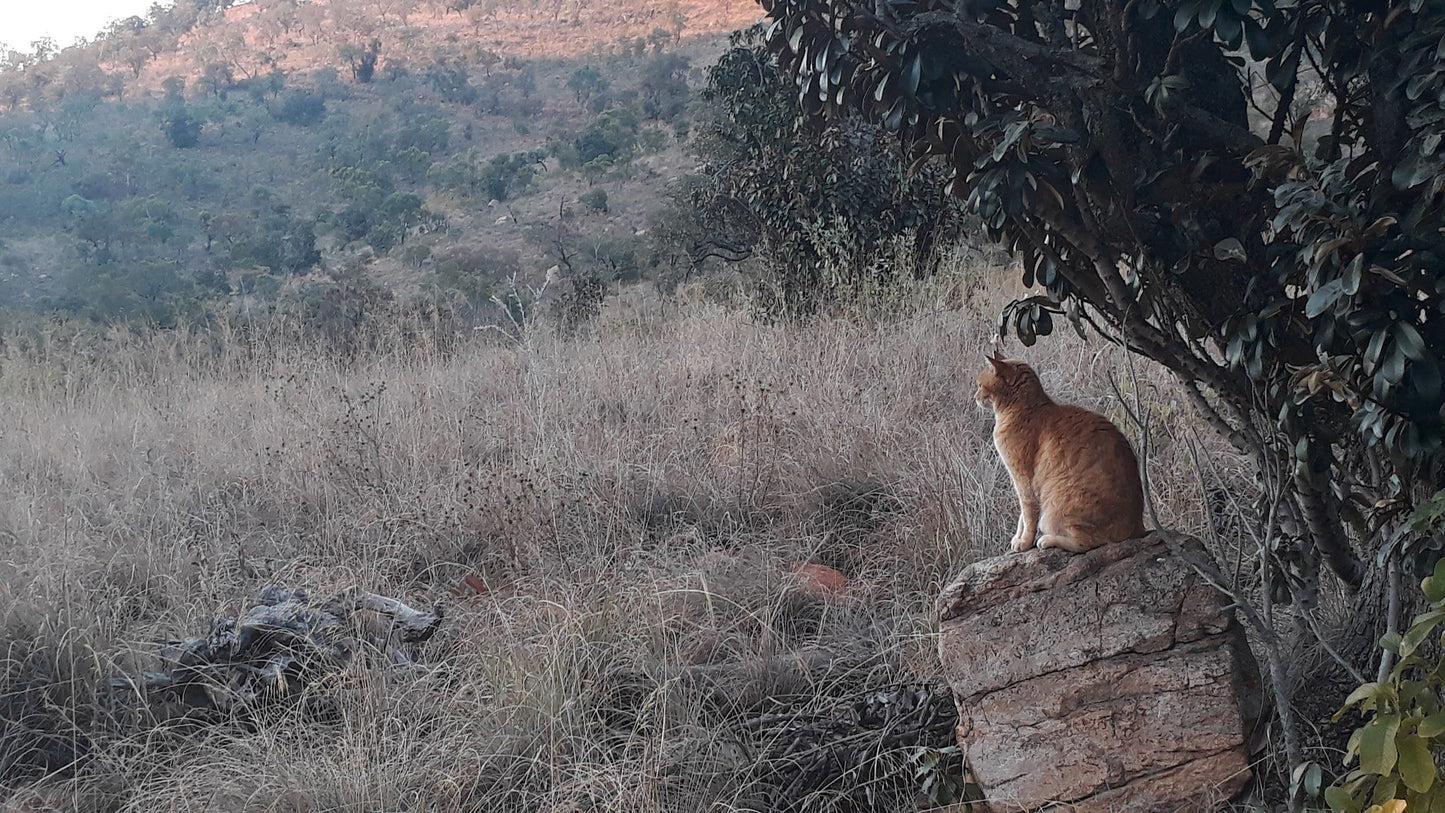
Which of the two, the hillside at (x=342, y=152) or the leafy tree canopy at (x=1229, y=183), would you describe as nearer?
the leafy tree canopy at (x=1229, y=183)


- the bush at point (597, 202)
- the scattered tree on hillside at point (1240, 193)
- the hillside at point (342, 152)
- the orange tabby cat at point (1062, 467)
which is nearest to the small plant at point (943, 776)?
the orange tabby cat at point (1062, 467)

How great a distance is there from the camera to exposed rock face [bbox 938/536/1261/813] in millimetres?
2516

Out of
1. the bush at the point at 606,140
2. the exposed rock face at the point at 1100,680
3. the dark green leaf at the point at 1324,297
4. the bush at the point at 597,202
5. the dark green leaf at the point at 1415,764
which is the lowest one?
the exposed rock face at the point at 1100,680

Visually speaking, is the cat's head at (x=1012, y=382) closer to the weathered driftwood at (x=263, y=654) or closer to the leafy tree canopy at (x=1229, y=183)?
the leafy tree canopy at (x=1229, y=183)

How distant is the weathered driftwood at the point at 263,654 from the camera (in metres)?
3.51

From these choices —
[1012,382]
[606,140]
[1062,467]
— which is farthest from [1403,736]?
[606,140]

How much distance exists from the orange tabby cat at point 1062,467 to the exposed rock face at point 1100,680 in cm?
7

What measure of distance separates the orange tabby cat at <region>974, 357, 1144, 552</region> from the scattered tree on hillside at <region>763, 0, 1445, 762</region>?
205 millimetres

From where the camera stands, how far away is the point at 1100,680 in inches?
103

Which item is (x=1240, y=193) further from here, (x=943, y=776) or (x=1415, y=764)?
(x=943, y=776)

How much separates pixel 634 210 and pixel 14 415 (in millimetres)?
17806

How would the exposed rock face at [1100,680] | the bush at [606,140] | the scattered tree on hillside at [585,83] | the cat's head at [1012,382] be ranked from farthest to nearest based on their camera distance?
the scattered tree on hillside at [585,83]
the bush at [606,140]
the cat's head at [1012,382]
the exposed rock face at [1100,680]

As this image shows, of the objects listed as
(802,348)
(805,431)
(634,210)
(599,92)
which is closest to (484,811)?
(805,431)

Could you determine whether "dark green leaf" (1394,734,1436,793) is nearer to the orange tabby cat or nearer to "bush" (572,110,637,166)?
the orange tabby cat
